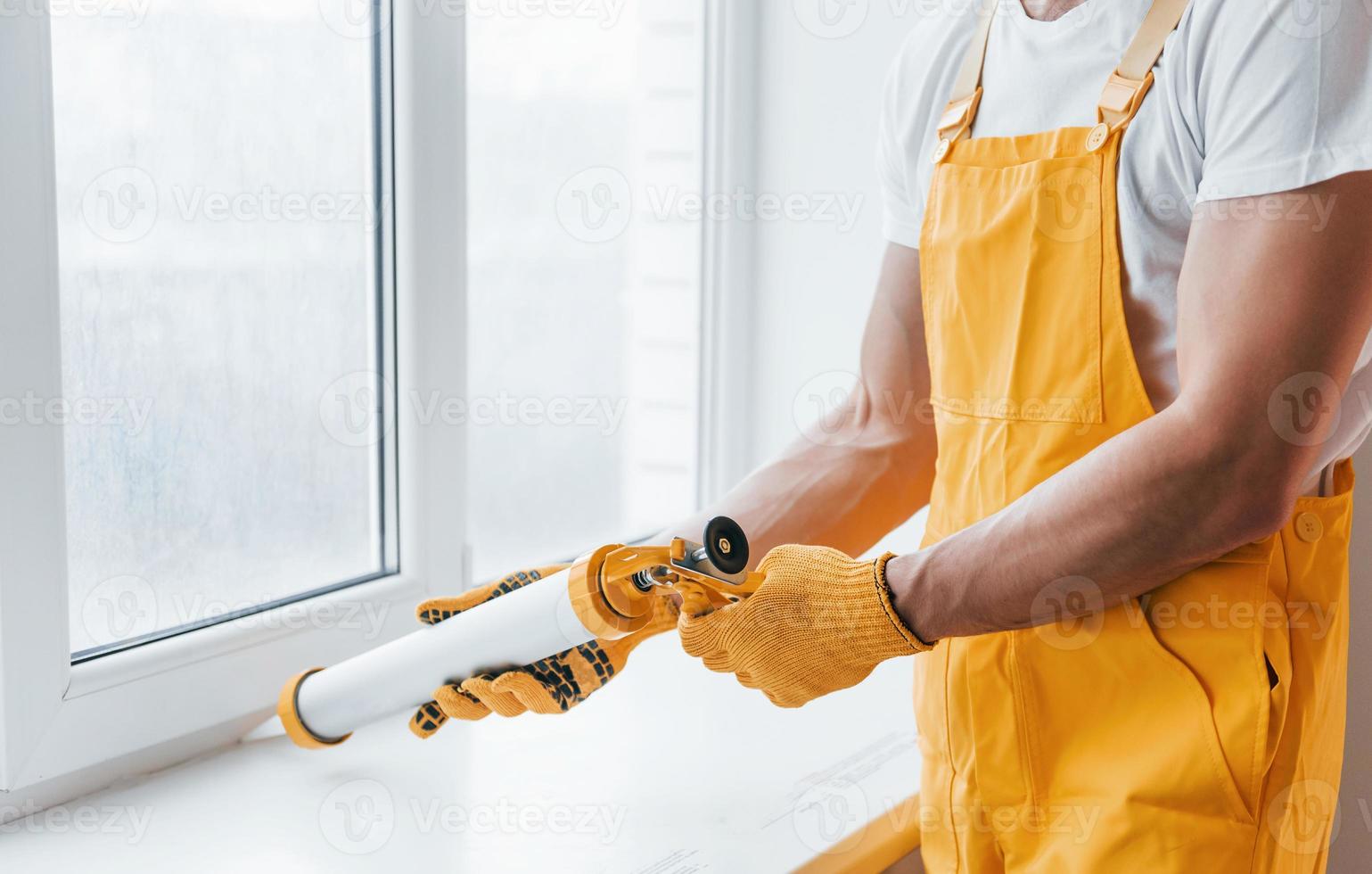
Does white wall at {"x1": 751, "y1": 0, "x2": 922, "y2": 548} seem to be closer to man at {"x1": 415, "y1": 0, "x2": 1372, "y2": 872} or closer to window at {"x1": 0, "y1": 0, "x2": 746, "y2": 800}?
window at {"x1": 0, "y1": 0, "x2": 746, "y2": 800}

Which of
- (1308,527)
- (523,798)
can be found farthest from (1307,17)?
(523,798)

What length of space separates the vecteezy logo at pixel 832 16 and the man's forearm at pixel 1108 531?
992mm

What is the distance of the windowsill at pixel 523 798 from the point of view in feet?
3.21

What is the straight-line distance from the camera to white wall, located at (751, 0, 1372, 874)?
63.9 inches

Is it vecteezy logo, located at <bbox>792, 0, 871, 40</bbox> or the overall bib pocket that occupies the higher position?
vecteezy logo, located at <bbox>792, 0, 871, 40</bbox>

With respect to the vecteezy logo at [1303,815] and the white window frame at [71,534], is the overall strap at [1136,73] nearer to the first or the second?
the vecteezy logo at [1303,815]

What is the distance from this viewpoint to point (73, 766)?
3.45ft

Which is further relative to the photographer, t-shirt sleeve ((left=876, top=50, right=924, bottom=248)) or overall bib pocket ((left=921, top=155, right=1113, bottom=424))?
t-shirt sleeve ((left=876, top=50, right=924, bottom=248))

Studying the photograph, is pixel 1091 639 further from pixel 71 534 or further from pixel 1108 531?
pixel 71 534

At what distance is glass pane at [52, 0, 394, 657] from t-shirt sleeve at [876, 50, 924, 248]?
1.83 feet

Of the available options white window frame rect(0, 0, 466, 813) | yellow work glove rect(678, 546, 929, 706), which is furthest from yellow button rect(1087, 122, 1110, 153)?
white window frame rect(0, 0, 466, 813)

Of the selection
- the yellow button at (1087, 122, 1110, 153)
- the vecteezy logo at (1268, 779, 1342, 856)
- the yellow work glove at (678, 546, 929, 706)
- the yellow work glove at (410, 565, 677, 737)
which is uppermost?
the yellow button at (1087, 122, 1110, 153)

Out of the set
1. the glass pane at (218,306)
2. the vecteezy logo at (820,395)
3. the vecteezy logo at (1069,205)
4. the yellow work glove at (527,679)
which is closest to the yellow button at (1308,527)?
the vecteezy logo at (1069,205)

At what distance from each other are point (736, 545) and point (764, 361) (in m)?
0.96
